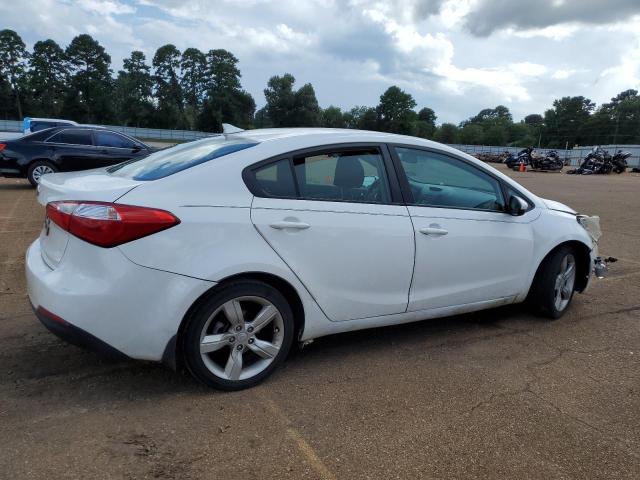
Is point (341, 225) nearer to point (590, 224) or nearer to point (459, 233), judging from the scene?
point (459, 233)

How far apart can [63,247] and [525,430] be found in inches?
105

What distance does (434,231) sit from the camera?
3.48 meters

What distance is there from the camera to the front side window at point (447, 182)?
3572 mm

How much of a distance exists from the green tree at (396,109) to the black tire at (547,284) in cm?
9649

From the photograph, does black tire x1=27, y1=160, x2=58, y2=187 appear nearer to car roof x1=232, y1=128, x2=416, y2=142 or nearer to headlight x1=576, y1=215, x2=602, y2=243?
car roof x1=232, y1=128, x2=416, y2=142

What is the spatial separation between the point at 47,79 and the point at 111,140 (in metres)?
77.9

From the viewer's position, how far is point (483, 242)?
3766mm

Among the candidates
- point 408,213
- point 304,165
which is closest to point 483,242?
point 408,213

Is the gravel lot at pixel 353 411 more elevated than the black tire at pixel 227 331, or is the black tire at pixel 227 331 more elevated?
the black tire at pixel 227 331

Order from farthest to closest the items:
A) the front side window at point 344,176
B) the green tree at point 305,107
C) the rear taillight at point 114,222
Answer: the green tree at point 305,107
the front side window at point 344,176
the rear taillight at point 114,222

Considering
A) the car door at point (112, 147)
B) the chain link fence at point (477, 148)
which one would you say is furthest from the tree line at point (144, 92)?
the car door at point (112, 147)

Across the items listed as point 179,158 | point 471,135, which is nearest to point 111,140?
point 179,158

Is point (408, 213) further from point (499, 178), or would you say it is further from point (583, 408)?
point (583, 408)

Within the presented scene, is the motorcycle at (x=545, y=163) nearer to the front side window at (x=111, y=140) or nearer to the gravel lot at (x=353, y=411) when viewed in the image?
the front side window at (x=111, y=140)
